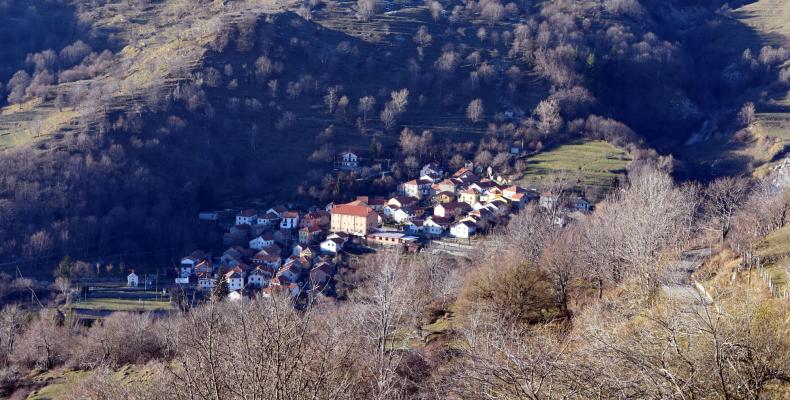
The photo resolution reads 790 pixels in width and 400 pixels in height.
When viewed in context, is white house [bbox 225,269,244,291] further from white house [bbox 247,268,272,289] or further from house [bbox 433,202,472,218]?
house [bbox 433,202,472,218]

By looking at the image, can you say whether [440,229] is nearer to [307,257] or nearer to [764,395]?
[307,257]

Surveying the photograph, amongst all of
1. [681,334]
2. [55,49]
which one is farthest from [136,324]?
[55,49]

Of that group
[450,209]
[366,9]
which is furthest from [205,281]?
[366,9]

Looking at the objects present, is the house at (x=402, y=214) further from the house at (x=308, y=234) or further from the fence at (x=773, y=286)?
the fence at (x=773, y=286)

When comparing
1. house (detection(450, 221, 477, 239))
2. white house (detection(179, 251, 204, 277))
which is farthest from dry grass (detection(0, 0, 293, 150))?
house (detection(450, 221, 477, 239))

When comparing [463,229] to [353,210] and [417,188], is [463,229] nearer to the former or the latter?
[353,210]
